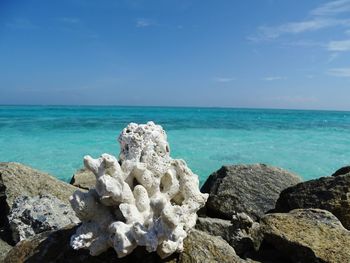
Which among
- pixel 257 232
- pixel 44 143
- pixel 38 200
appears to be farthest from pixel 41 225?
pixel 44 143

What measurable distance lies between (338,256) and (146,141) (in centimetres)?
200

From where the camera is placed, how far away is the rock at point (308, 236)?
3.63 metres

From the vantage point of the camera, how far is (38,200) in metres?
5.39

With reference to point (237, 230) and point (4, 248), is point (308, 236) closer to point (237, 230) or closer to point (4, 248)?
point (237, 230)

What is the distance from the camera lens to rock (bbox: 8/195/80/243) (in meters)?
4.98

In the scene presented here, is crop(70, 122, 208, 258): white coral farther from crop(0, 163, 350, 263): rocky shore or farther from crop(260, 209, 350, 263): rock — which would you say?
crop(260, 209, 350, 263): rock

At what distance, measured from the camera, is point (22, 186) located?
6195mm

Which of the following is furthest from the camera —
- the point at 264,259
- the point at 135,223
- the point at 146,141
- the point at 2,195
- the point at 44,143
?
the point at 44,143

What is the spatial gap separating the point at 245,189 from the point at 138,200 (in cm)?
378

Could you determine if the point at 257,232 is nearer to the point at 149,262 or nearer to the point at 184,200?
the point at 184,200

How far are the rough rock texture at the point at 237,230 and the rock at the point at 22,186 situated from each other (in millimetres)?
2165

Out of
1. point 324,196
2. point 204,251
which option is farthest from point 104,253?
point 324,196

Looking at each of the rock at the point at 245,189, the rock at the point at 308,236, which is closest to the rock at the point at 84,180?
the rock at the point at 245,189

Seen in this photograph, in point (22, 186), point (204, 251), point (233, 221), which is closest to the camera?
point (204, 251)
